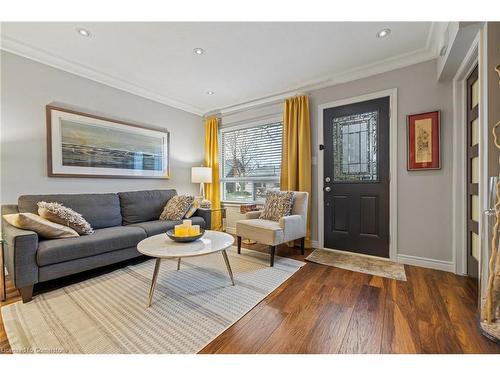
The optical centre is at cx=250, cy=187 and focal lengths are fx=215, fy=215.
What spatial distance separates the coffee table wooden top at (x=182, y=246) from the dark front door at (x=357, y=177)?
1.68 meters

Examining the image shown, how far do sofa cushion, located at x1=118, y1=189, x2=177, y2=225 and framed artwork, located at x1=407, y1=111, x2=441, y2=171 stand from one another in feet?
10.7

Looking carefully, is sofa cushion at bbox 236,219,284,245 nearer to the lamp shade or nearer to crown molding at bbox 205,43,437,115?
the lamp shade

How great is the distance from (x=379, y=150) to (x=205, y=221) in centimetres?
249

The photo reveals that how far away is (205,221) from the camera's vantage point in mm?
3150

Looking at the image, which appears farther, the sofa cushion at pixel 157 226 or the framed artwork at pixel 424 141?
the sofa cushion at pixel 157 226

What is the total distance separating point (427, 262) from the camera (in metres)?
2.35

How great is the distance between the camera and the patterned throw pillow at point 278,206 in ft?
9.09

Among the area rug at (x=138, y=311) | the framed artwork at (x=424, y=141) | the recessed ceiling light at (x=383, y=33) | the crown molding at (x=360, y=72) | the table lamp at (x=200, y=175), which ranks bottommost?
the area rug at (x=138, y=311)

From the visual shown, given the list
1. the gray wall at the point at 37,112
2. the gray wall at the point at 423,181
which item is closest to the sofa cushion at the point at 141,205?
the gray wall at the point at 37,112

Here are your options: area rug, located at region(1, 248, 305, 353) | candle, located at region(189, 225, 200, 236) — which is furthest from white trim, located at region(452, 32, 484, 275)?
candle, located at region(189, 225, 200, 236)

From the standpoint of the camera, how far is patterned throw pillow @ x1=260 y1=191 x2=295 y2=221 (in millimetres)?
2770

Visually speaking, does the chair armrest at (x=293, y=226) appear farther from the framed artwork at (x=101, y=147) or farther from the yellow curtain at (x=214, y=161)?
the framed artwork at (x=101, y=147)

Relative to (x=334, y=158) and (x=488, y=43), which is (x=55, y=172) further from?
(x=488, y=43)

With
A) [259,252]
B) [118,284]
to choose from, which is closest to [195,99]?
[259,252]
